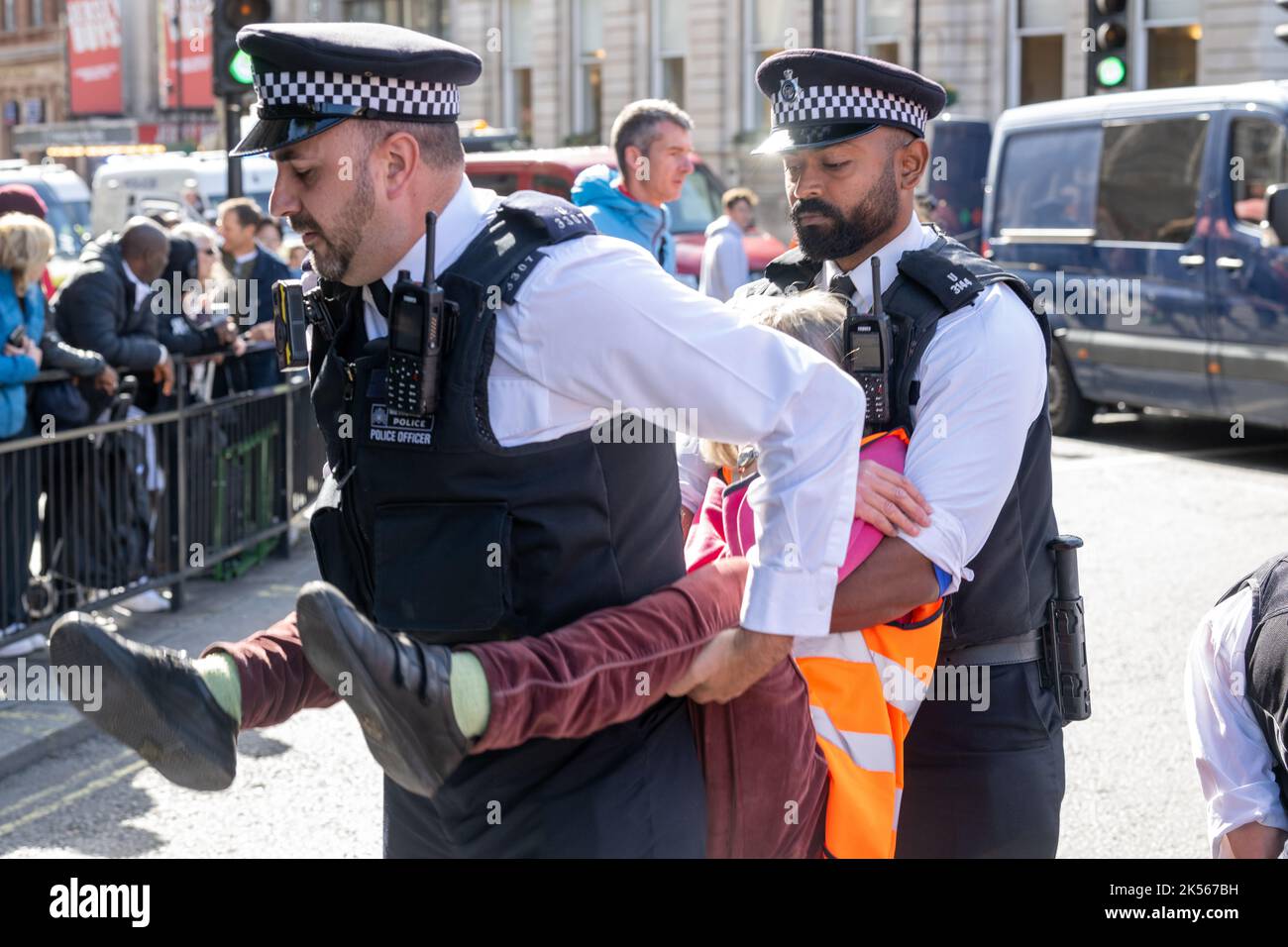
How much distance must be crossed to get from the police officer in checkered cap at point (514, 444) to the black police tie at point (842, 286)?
0.68 meters

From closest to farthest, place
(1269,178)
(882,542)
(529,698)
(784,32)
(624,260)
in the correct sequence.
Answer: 1. (529,698)
2. (624,260)
3. (882,542)
4. (1269,178)
5. (784,32)

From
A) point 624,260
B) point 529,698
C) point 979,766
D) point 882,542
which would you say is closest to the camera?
point 529,698

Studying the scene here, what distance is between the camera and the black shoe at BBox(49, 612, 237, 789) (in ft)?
7.06

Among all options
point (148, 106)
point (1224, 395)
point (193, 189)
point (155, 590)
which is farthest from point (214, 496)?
point (148, 106)

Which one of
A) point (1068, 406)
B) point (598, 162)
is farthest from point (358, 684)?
point (598, 162)

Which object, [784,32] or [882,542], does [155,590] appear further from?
[784,32]

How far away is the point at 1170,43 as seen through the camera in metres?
24.5

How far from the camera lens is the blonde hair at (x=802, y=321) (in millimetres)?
2785

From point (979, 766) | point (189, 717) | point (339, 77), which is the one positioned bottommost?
point (979, 766)

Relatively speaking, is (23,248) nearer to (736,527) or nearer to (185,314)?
(185,314)

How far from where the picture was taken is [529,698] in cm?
217

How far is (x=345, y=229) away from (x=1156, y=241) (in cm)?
1037

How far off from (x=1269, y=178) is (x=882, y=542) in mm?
9555

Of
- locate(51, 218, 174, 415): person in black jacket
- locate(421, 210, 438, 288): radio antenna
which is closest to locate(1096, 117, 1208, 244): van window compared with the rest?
locate(51, 218, 174, 415): person in black jacket
